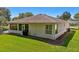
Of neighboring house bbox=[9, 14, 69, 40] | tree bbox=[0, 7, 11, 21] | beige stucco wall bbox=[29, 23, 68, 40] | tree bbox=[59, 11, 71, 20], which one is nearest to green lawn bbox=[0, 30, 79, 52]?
tree bbox=[0, 7, 11, 21]

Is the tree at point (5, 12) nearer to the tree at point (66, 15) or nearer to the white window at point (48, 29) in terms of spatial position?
the tree at point (66, 15)

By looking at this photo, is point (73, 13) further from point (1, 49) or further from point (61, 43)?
point (1, 49)

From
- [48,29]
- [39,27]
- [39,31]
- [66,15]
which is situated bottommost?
[39,31]

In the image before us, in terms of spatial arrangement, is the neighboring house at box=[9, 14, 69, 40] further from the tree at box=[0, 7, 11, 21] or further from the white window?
the tree at box=[0, 7, 11, 21]

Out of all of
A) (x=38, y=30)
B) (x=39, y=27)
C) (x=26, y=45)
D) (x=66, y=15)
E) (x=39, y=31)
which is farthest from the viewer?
(x=39, y=27)

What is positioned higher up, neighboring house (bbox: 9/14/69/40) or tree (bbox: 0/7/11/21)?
tree (bbox: 0/7/11/21)

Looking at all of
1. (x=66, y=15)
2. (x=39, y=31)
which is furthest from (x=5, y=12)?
(x=39, y=31)

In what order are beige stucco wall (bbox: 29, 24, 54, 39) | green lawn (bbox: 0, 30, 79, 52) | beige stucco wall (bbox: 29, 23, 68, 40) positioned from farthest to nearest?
1. beige stucco wall (bbox: 29, 24, 54, 39)
2. beige stucco wall (bbox: 29, 23, 68, 40)
3. green lawn (bbox: 0, 30, 79, 52)

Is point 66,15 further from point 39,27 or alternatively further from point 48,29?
point 39,27

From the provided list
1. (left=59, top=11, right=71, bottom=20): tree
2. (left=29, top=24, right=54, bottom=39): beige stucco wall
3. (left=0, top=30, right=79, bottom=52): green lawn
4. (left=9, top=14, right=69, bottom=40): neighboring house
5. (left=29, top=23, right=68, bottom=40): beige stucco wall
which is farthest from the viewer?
(left=29, top=24, right=54, bottom=39): beige stucco wall

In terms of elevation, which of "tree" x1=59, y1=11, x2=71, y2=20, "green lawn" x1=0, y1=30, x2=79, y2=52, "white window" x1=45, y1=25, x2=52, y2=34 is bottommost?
"green lawn" x1=0, y1=30, x2=79, y2=52

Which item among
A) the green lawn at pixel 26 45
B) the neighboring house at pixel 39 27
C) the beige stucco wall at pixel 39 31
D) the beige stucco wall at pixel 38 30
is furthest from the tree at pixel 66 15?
the beige stucco wall at pixel 38 30
